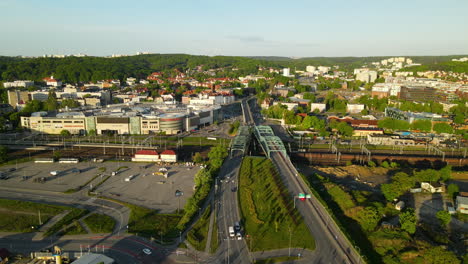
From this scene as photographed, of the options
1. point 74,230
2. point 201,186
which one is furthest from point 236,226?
point 74,230

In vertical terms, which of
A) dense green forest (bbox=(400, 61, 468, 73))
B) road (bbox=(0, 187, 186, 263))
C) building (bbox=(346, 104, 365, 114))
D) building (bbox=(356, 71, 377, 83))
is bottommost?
road (bbox=(0, 187, 186, 263))

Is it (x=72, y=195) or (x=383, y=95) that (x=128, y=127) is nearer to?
(x=72, y=195)

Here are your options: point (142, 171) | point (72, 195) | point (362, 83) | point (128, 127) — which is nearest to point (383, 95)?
point (362, 83)

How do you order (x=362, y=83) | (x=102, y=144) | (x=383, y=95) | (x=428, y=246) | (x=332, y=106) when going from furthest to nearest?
(x=362, y=83) → (x=383, y=95) → (x=332, y=106) → (x=102, y=144) → (x=428, y=246)

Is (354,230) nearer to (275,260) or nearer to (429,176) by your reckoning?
(275,260)

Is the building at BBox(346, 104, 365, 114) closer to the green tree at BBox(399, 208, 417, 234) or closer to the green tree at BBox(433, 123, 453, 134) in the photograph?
the green tree at BBox(433, 123, 453, 134)

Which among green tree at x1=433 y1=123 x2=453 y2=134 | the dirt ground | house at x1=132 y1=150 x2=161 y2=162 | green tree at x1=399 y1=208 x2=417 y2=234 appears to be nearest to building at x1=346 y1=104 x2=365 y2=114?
green tree at x1=433 y1=123 x2=453 y2=134

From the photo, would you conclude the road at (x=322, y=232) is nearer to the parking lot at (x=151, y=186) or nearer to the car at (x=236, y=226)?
the car at (x=236, y=226)
